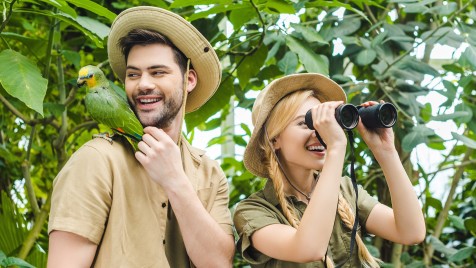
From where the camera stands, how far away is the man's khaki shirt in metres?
1.65

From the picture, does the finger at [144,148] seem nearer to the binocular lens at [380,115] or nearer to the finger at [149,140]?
the finger at [149,140]

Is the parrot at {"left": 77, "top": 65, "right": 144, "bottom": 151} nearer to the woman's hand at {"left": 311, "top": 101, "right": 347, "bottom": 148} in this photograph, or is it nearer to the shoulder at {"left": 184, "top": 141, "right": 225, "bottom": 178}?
the shoulder at {"left": 184, "top": 141, "right": 225, "bottom": 178}

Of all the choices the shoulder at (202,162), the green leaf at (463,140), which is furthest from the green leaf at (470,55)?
the shoulder at (202,162)

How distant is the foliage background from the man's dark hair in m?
0.12

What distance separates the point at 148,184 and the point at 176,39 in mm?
383

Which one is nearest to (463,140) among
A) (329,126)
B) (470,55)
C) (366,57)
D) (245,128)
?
(470,55)

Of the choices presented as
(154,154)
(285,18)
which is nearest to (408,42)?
(285,18)

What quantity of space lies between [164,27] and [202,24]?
92cm

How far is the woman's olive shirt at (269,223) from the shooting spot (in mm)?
1805

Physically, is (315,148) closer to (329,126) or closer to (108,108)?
(329,126)

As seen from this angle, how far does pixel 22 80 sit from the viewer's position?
1.75 meters

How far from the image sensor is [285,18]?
2.56 metres

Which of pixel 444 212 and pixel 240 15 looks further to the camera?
pixel 444 212

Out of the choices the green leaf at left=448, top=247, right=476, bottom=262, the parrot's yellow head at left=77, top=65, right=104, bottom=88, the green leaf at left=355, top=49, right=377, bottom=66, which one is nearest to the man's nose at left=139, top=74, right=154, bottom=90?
the parrot's yellow head at left=77, top=65, right=104, bottom=88
